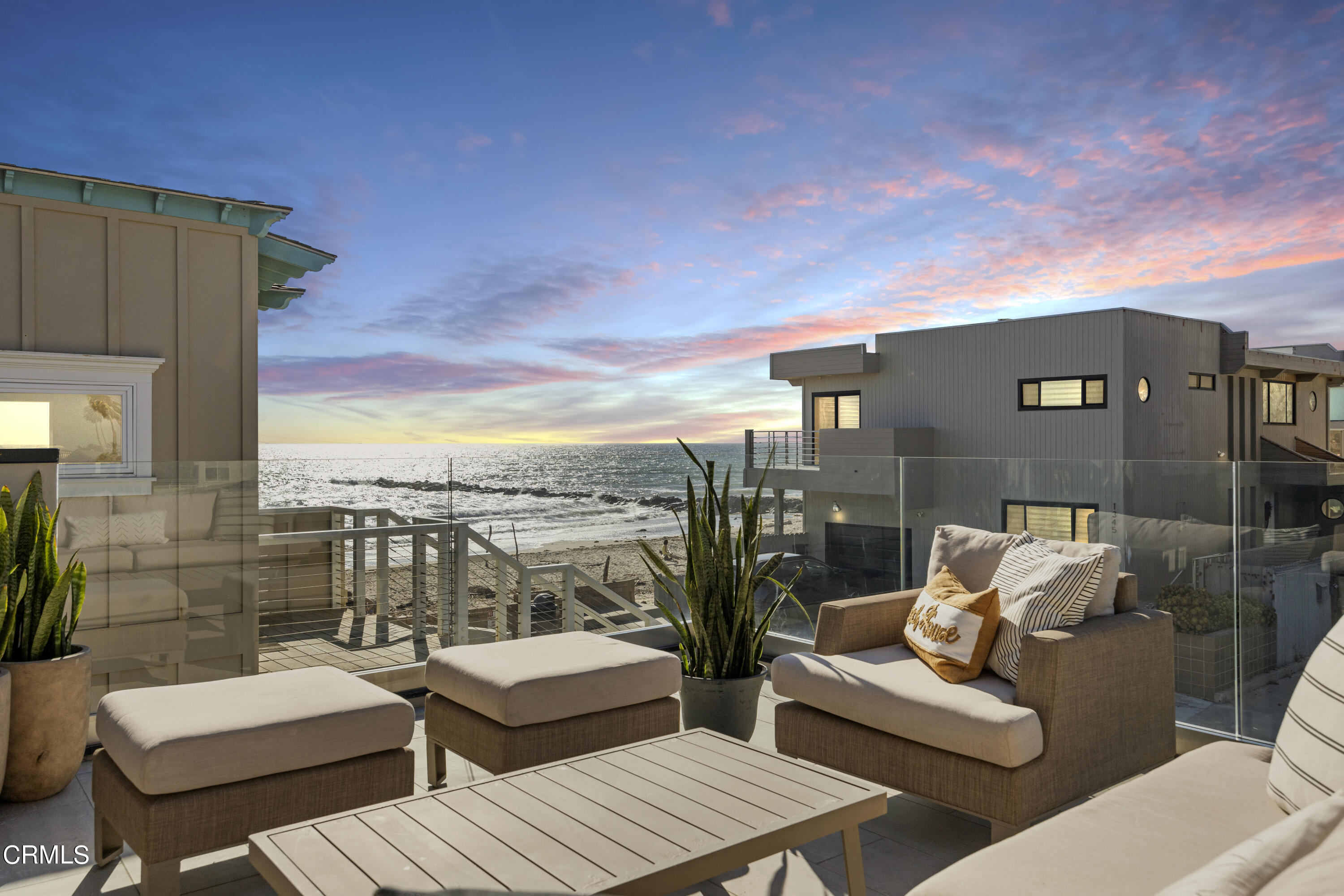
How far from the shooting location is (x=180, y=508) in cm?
380

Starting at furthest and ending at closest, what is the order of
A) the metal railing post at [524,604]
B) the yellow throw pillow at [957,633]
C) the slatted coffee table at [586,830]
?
1. the metal railing post at [524,604]
2. the yellow throw pillow at [957,633]
3. the slatted coffee table at [586,830]

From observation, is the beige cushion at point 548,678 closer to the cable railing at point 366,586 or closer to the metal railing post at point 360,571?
the cable railing at point 366,586

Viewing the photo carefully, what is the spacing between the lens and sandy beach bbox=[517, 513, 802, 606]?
750 inches

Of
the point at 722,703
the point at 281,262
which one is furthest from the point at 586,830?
the point at 281,262

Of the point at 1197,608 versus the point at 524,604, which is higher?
the point at 1197,608

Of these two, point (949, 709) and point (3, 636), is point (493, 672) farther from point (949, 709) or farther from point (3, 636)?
point (3, 636)

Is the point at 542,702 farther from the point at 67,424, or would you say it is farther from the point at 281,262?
the point at 281,262

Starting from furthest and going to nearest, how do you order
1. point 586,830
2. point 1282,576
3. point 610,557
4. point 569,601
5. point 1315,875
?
point 610,557
point 569,601
point 1282,576
point 586,830
point 1315,875

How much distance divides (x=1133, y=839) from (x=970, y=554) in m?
1.78

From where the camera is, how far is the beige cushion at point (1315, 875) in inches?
28.8

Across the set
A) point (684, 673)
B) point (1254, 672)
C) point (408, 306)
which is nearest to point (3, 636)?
point (684, 673)

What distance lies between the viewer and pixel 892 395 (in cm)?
1560

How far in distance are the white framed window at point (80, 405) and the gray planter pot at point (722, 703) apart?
4300 mm

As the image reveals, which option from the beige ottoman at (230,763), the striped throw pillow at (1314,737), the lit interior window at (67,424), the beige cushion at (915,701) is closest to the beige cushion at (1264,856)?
the striped throw pillow at (1314,737)
